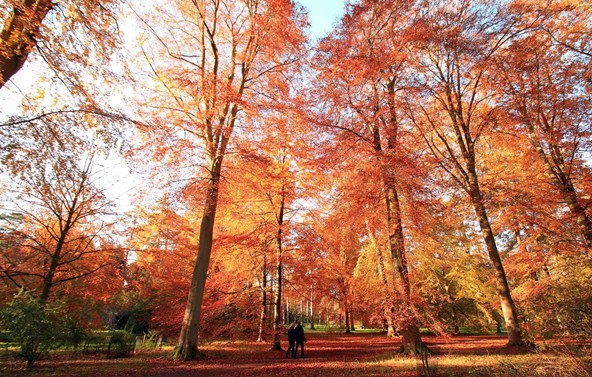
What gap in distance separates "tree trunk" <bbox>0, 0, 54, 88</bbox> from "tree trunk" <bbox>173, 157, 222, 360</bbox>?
5751mm

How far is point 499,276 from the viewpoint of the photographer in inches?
452

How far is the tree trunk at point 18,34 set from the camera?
5.54 metres

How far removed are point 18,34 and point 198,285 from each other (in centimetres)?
765

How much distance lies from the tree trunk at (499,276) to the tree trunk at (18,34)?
14.0 meters

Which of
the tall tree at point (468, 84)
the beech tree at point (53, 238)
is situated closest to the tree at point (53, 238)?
the beech tree at point (53, 238)

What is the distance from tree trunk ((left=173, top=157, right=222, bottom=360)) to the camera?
9.27 meters

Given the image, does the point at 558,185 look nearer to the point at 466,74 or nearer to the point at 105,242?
the point at 466,74

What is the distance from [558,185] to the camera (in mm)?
10727

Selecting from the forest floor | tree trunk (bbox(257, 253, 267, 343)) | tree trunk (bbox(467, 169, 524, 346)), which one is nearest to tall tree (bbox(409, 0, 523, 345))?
tree trunk (bbox(467, 169, 524, 346))

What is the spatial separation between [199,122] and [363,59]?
6.38 metres

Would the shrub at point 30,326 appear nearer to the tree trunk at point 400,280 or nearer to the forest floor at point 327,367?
the forest floor at point 327,367

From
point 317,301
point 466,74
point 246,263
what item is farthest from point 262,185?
point 466,74

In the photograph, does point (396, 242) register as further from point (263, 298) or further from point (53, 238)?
point (53, 238)

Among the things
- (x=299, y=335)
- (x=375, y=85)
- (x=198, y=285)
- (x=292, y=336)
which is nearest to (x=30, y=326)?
(x=198, y=285)
